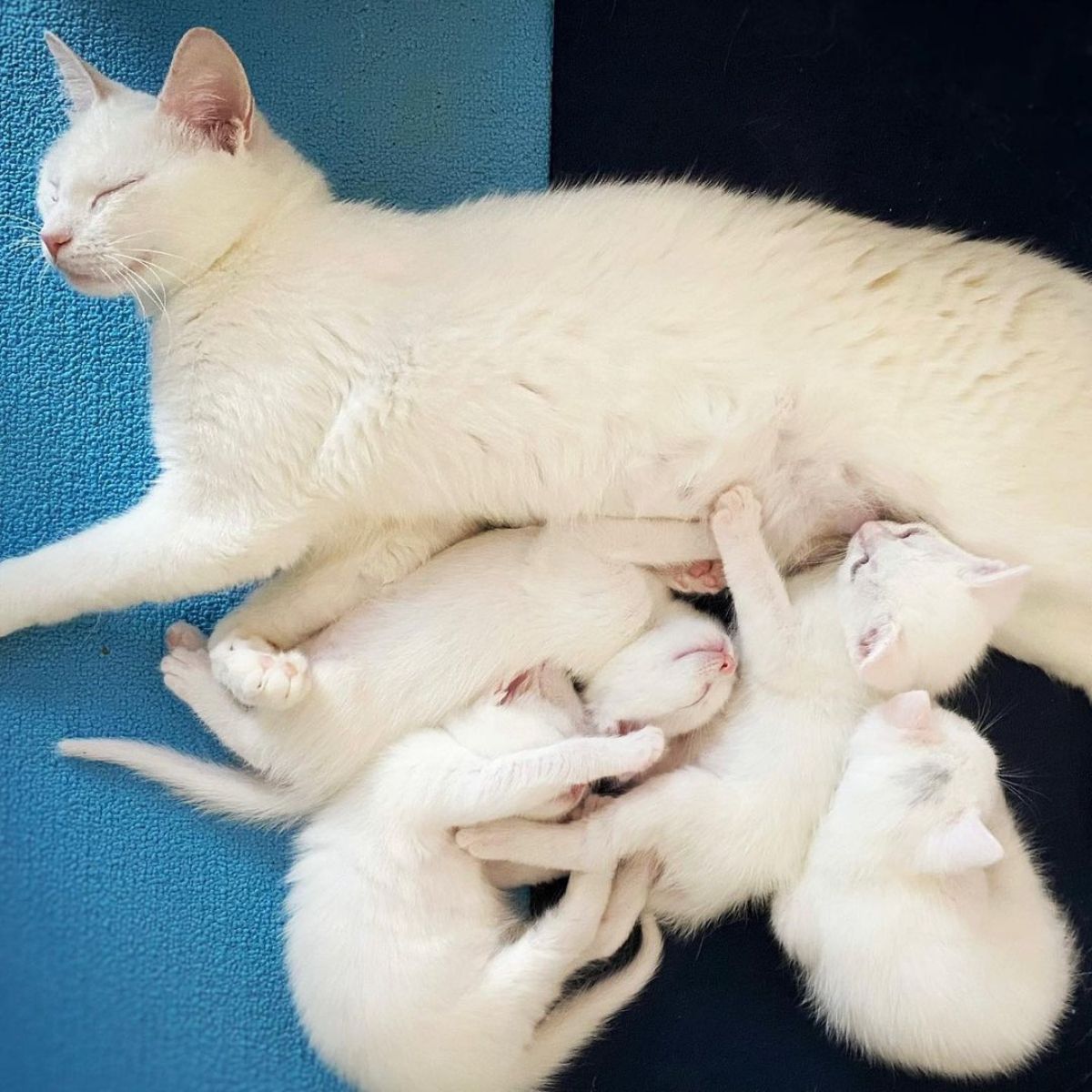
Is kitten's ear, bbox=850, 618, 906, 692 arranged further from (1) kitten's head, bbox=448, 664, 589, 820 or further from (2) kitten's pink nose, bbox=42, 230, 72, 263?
(2) kitten's pink nose, bbox=42, 230, 72, 263

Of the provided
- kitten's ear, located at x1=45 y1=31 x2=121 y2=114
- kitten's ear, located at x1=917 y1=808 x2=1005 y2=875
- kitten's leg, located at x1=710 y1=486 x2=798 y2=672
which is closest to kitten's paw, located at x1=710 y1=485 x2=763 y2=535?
kitten's leg, located at x1=710 y1=486 x2=798 y2=672

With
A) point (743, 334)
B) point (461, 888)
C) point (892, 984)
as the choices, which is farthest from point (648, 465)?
point (892, 984)

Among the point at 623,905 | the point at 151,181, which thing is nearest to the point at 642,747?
the point at 623,905

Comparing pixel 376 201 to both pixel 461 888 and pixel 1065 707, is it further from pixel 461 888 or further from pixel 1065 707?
pixel 1065 707

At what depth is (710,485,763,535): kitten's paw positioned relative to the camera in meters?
1.31

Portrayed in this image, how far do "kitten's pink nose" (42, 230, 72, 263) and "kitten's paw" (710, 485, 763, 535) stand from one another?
0.87m

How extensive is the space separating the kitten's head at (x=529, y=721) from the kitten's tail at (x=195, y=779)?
11.0 inches

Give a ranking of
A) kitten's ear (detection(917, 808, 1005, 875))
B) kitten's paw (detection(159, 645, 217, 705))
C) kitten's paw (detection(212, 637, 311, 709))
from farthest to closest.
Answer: kitten's paw (detection(159, 645, 217, 705)), kitten's paw (detection(212, 637, 311, 709)), kitten's ear (detection(917, 808, 1005, 875))

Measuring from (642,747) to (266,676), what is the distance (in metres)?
0.48

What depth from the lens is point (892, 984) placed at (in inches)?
47.3

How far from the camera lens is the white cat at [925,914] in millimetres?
1193

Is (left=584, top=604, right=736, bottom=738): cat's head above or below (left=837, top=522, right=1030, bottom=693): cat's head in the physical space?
below

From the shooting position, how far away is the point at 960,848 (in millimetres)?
1156

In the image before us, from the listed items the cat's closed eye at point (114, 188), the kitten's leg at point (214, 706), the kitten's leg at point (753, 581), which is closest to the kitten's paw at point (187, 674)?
the kitten's leg at point (214, 706)
